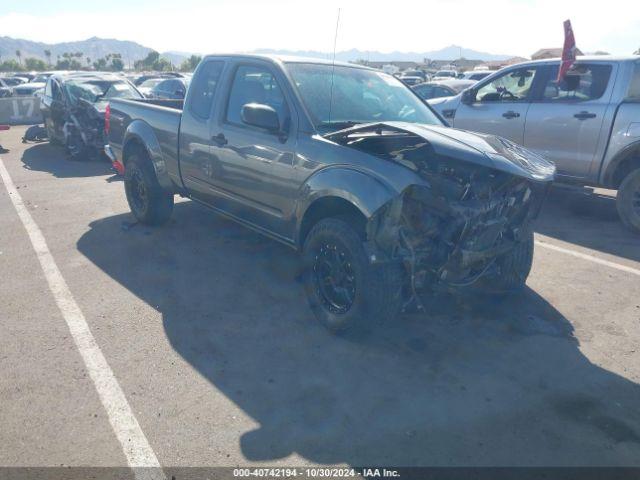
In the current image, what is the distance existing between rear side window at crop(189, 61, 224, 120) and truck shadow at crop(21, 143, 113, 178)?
17.5 ft

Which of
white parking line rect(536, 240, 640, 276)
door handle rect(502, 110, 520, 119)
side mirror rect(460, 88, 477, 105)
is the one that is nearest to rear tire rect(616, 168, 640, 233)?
white parking line rect(536, 240, 640, 276)

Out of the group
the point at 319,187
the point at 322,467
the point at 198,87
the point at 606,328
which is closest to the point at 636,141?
the point at 606,328

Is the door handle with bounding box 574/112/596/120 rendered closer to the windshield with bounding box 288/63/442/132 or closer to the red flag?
the red flag

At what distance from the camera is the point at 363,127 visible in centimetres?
400

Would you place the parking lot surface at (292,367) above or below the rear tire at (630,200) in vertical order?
below

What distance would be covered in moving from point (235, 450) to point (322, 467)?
48 cm

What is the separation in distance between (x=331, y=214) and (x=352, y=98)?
119cm

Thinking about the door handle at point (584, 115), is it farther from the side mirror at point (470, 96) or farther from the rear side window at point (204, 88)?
the rear side window at point (204, 88)

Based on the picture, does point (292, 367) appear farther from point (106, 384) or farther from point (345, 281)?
point (106, 384)

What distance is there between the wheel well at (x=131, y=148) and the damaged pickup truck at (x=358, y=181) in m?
1.11

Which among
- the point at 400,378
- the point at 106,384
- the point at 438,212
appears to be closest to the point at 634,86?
the point at 438,212

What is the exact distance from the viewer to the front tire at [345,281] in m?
3.80

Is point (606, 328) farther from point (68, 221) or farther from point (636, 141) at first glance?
point (68, 221)

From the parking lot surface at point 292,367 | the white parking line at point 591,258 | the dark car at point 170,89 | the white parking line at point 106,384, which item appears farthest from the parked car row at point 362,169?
the dark car at point 170,89
